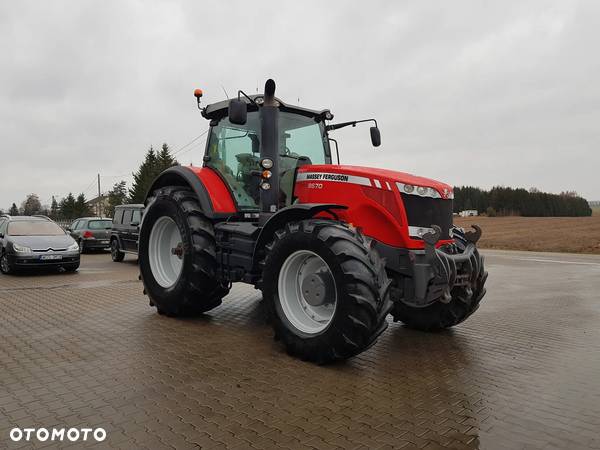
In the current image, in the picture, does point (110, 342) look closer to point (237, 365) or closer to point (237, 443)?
point (237, 365)

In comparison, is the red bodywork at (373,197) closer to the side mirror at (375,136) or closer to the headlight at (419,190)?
the headlight at (419,190)

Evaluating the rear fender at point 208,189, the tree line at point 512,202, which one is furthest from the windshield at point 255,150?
the tree line at point 512,202

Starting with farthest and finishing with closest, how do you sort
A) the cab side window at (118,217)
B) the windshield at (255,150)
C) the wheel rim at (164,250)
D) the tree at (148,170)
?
the tree at (148,170) < the cab side window at (118,217) < the wheel rim at (164,250) < the windshield at (255,150)

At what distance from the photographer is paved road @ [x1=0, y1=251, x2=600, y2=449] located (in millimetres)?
2996

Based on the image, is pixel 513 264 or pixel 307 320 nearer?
Result: pixel 307 320

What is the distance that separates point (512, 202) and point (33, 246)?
59589 millimetres

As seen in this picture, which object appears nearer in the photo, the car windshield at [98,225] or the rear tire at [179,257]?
the rear tire at [179,257]

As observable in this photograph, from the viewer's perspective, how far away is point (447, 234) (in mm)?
5086

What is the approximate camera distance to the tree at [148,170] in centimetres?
4425

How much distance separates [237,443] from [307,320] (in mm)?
1870

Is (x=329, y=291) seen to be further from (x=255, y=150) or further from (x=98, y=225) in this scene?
(x=98, y=225)

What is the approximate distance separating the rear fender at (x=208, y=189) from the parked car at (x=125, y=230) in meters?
7.73

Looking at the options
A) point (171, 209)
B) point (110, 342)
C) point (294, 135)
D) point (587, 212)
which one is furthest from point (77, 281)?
point (587, 212)

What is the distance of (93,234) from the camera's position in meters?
18.0
